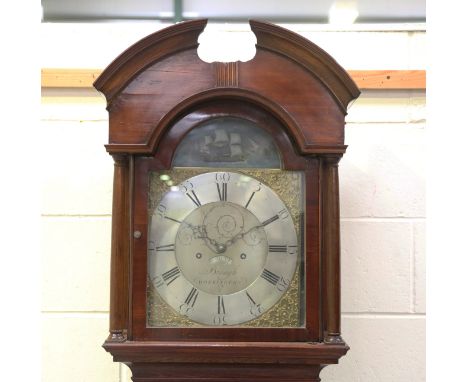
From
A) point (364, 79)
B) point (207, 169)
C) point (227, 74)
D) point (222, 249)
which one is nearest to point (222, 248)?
point (222, 249)

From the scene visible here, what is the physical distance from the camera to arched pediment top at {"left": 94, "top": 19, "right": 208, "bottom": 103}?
3.42 ft

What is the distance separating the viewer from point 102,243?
1343mm

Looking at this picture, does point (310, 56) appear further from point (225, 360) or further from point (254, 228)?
point (225, 360)

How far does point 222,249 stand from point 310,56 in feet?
1.41

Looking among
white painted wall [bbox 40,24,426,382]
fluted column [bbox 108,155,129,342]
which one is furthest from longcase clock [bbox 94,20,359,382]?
white painted wall [bbox 40,24,426,382]

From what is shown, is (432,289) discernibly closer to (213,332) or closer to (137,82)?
(213,332)

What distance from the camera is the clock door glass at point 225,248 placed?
41.6 inches

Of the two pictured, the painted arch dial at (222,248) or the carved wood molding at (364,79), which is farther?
the carved wood molding at (364,79)

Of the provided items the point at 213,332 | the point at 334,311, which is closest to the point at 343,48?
the point at 334,311

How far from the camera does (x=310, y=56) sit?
3.45 ft

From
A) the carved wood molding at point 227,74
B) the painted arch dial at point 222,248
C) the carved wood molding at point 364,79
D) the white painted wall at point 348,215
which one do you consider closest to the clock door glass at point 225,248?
the painted arch dial at point 222,248

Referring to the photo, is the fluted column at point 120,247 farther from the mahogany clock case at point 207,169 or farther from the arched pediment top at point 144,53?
the arched pediment top at point 144,53

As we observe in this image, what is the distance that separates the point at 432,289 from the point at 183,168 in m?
0.53

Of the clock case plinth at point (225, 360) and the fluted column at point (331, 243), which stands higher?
the fluted column at point (331, 243)
